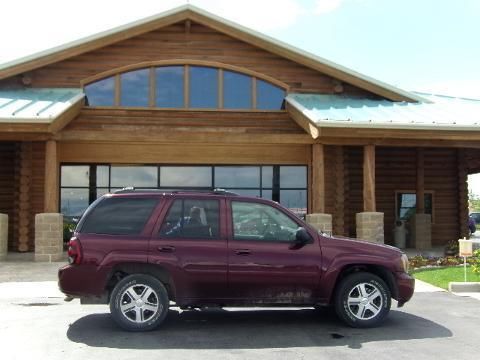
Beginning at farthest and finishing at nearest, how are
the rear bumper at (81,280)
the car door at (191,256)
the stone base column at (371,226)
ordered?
the stone base column at (371,226) < the car door at (191,256) < the rear bumper at (81,280)

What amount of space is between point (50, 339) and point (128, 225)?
1615 millimetres

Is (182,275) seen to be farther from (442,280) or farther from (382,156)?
(382,156)

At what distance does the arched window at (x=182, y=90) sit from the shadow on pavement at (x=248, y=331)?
1040 centimetres

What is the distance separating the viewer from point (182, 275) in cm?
650

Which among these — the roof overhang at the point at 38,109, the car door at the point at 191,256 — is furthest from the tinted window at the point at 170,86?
the car door at the point at 191,256

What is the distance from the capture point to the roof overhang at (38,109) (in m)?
13.5

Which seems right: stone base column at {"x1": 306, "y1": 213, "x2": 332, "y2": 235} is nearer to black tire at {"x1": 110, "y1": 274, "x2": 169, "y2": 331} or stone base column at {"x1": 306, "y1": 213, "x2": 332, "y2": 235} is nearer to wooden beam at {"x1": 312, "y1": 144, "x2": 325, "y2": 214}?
wooden beam at {"x1": 312, "y1": 144, "x2": 325, "y2": 214}

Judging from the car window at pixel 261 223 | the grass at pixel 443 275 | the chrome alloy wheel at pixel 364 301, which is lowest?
the grass at pixel 443 275

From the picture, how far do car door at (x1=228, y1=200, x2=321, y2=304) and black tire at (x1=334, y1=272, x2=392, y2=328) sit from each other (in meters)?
0.39

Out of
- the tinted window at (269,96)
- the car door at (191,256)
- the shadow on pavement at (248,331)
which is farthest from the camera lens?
the tinted window at (269,96)

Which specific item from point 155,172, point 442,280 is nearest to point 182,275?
point 442,280

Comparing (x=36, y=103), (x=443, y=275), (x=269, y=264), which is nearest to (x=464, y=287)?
(x=443, y=275)

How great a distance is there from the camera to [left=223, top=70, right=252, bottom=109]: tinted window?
17219mm

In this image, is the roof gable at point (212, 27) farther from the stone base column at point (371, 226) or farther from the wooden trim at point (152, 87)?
the stone base column at point (371, 226)
